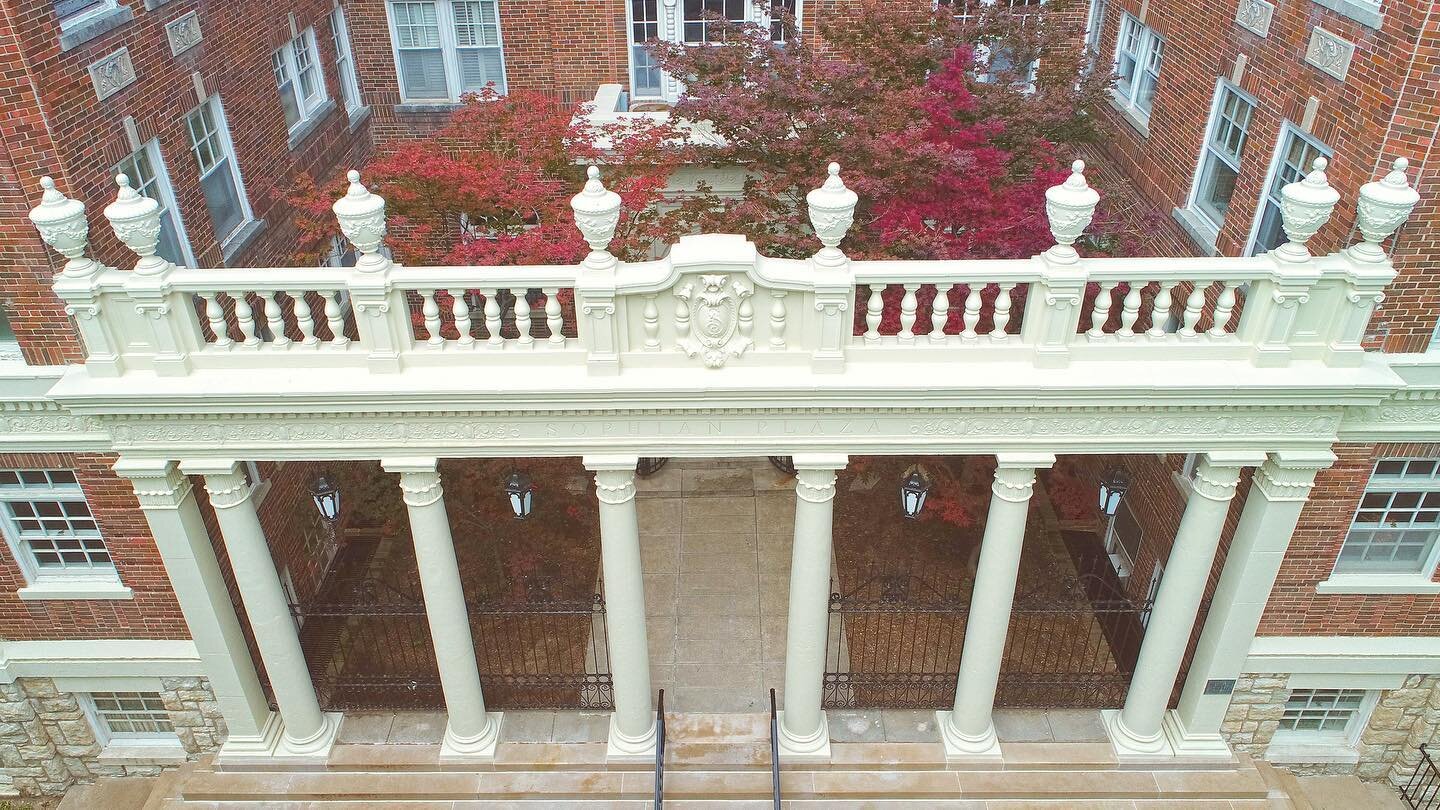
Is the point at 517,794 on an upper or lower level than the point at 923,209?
lower

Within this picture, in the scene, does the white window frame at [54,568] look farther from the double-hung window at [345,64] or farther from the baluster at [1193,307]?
the baluster at [1193,307]

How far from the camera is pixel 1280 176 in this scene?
39.4ft

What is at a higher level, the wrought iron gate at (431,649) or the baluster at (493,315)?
the baluster at (493,315)

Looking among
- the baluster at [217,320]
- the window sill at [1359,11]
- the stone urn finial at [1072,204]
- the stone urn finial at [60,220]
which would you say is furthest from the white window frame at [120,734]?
the window sill at [1359,11]

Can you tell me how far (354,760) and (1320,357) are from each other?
40.2ft

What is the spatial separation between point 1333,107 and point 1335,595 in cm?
590

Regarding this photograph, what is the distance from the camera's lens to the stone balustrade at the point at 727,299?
9.30 m

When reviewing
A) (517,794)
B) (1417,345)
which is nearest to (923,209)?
(1417,345)

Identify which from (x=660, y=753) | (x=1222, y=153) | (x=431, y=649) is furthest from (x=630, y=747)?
(x=1222, y=153)

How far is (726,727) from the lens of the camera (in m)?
13.8

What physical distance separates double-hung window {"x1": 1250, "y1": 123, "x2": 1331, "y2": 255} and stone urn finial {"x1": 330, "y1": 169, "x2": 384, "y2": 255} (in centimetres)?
967

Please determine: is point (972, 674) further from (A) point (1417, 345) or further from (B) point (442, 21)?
(B) point (442, 21)

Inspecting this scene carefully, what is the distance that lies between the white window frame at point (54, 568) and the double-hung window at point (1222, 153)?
14.7m

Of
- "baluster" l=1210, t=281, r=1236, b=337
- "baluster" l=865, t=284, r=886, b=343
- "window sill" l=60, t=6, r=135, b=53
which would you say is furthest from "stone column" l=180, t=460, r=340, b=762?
"baluster" l=1210, t=281, r=1236, b=337
